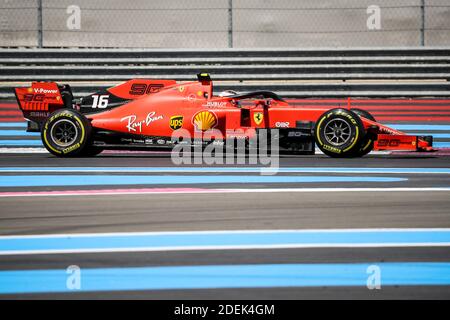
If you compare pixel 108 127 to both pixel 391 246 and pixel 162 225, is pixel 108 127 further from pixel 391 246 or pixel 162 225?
pixel 391 246

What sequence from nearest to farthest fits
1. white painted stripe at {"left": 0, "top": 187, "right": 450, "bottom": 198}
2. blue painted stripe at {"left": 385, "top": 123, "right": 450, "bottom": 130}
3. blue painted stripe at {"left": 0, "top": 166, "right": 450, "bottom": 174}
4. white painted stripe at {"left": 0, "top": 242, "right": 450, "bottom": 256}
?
white painted stripe at {"left": 0, "top": 242, "right": 450, "bottom": 256}, white painted stripe at {"left": 0, "top": 187, "right": 450, "bottom": 198}, blue painted stripe at {"left": 0, "top": 166, "right": 450, "bottom": 174}, blue painted stripe at {"left": 385, "top": 123, "right": 450, "bottom": 130}

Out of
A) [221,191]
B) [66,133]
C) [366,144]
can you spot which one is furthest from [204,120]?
[221,191]

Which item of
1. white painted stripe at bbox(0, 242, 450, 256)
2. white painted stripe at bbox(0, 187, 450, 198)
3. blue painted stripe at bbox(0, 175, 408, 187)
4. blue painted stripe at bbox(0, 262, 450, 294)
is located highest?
blue painted stripe at bbox(0, 175, 408, 187)

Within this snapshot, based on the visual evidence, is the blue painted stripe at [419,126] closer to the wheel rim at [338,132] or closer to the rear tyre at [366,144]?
the rear tyre at [366,144]

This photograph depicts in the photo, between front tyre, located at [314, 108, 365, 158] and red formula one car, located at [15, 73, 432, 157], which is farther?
red formula one car, located at [15, 73, 432, 157]

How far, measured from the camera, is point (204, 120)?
11336 mm

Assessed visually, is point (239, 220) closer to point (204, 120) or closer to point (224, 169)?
point (224, 169)

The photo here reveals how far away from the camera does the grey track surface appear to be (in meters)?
4.67

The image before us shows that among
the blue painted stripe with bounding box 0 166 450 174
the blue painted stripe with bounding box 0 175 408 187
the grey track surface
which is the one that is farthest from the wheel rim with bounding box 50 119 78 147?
the grey track surface

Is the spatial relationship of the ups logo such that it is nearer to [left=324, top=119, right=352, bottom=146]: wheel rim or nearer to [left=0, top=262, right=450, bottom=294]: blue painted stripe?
[left=324, top=119, right=352, bottom=146]: wheel rim

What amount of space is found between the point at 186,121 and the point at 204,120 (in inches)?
9.7

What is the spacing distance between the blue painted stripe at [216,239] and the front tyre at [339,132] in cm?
481

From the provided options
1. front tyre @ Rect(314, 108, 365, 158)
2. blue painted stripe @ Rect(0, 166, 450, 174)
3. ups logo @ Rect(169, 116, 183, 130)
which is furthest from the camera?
ups logo @ Rect(169, 116, 183, 130)

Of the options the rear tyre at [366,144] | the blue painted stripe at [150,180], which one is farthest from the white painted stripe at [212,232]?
the rear tyre at [366,144]
